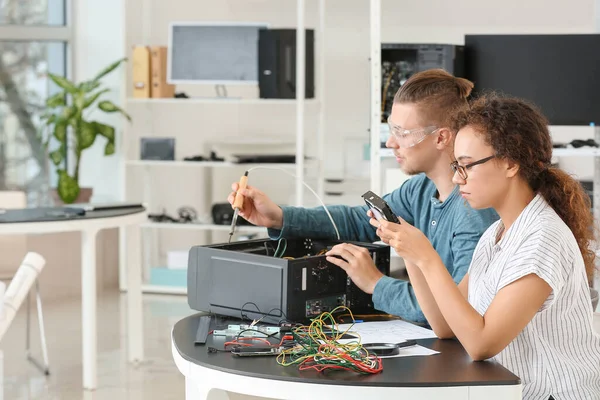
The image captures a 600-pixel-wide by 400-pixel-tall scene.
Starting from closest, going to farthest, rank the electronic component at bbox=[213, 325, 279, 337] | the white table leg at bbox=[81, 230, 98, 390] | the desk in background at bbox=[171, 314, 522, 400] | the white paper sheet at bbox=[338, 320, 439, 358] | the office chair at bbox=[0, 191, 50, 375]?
the desk in background at bbox=[171, 314, 522, 400] → the white paper sheet at bbox=[338, 320, 439, 358] → the electronic component at bbox=[213, 325, 279, 337] → the white table leg at bbox=[81, 230, 98, 390] → the office chair at bbox=[0, 191, 50, 375]

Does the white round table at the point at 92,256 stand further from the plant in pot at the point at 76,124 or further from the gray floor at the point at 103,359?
the plant in pot at the point at 76,124

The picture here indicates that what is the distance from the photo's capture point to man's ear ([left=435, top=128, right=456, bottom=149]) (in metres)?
2.35

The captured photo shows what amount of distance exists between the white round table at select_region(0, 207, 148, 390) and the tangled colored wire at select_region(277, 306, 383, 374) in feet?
6.57

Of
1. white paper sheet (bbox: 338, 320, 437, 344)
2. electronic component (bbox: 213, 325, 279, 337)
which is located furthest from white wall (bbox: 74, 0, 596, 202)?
electronic component (bbox: 213, 325, 279, 337)

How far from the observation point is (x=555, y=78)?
4.51 m

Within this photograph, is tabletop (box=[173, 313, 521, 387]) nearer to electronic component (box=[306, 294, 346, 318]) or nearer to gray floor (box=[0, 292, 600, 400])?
electronic component (box=[306, 294, 346, 318])

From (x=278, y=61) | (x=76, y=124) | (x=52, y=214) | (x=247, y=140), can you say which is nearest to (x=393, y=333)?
(x=52, y=214)

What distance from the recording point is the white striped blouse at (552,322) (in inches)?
A: 71.4

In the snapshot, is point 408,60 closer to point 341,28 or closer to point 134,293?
point 341,28

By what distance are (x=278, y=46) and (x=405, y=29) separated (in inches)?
38.4

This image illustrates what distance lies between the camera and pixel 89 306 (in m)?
3.90

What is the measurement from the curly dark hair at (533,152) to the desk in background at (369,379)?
35 centimetres

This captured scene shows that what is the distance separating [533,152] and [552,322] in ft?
1.15

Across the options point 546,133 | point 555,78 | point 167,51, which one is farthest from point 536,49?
point 546,133
